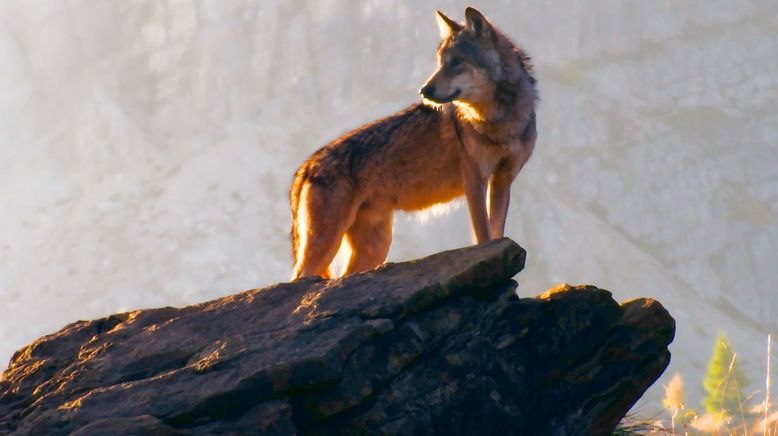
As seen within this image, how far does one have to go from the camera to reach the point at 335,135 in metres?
176

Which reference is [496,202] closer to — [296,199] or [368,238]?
[368,238]

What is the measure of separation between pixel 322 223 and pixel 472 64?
8.04ft

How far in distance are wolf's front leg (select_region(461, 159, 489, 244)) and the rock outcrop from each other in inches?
64.4

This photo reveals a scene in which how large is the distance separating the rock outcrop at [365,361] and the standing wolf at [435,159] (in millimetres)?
1960

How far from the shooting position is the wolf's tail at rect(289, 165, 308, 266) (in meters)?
12.3

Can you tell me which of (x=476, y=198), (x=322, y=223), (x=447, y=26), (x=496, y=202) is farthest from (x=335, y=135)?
(x=476, y=198)

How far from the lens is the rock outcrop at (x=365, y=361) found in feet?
27.3

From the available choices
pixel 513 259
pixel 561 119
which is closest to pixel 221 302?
pixel 513 259

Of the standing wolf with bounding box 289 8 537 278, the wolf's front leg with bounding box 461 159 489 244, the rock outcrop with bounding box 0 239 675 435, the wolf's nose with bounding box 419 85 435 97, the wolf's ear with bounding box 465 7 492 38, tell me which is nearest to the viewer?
the rock outcrop with bounding box 0 239 675 435

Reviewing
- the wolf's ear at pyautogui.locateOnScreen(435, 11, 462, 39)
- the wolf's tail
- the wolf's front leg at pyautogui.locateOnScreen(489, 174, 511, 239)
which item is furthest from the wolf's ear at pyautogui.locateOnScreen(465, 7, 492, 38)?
the wolf's tail

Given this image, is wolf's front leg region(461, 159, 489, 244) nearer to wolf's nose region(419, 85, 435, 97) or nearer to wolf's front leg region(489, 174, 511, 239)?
wolf's front leg region(489, 174, 511, 239)

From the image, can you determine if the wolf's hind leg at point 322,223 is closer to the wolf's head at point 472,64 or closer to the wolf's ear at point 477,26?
the wolf's head at point 472,64

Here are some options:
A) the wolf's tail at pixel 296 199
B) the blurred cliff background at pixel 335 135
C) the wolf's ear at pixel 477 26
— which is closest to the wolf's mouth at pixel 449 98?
the wolf's ear at pixel 477 26

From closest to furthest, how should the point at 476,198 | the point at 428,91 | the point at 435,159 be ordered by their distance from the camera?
the point at 476,198, the point at 428,91, the point at 435,159
